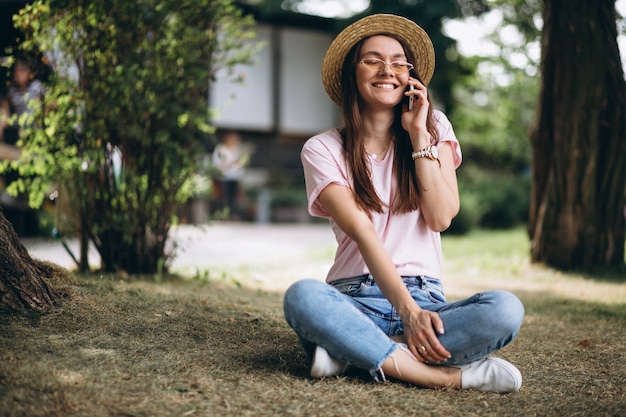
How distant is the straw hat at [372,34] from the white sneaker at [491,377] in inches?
52.4

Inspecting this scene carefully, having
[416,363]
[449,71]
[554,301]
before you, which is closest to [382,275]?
[416,363]

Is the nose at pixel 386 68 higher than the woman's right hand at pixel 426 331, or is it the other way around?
the nose at pixel 386 68

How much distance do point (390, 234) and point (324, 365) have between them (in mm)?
620

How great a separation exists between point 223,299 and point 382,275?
1975 millimetres

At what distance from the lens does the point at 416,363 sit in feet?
8.63

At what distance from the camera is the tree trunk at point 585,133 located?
6.40 m

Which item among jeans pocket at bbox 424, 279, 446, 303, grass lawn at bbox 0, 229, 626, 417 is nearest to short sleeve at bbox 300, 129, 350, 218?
jeans pocket at bbox 424, 279, 446, 303

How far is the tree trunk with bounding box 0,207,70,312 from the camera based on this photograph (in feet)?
10.1

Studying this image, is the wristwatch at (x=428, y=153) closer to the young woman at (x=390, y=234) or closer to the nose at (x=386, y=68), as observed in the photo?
the young woman at (x=390, y=234)

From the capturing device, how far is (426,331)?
99.4 inches

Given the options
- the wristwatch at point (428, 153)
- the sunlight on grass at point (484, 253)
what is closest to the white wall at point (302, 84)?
the sunlight on grass at point (484, 253)

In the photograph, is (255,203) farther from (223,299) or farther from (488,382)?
(488,382)

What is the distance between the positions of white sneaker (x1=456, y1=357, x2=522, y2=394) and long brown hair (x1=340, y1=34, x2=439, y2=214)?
0.70m

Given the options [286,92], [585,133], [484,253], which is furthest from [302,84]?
[585,133]
